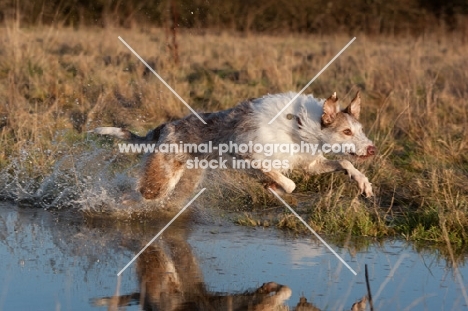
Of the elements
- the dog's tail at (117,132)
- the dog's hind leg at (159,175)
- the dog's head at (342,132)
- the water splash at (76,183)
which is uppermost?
the dog's head at (342,132)

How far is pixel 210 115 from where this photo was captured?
8.15m

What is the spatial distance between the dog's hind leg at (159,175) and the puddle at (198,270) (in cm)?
42

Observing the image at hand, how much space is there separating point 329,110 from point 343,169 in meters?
0.63

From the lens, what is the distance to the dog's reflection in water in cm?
536

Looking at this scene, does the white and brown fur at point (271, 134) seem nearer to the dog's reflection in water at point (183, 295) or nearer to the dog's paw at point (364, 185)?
the dog's paw at point (364, 185)

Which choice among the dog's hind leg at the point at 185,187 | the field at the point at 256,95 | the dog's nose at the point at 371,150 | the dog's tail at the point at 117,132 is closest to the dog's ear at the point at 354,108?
the dog's nose at the point at 371,150

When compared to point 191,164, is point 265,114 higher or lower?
higher

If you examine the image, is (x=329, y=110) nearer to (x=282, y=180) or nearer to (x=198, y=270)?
(x=282, y=180)

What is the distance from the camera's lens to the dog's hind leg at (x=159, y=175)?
808 centimetres

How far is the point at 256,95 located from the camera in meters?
13.2

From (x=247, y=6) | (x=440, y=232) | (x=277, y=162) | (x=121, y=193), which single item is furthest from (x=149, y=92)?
(x=247, y=6)

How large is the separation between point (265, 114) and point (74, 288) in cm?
269

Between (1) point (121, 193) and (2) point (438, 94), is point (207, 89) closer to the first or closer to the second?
(2) point (438, 94)

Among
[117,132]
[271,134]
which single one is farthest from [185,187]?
[271,134]
